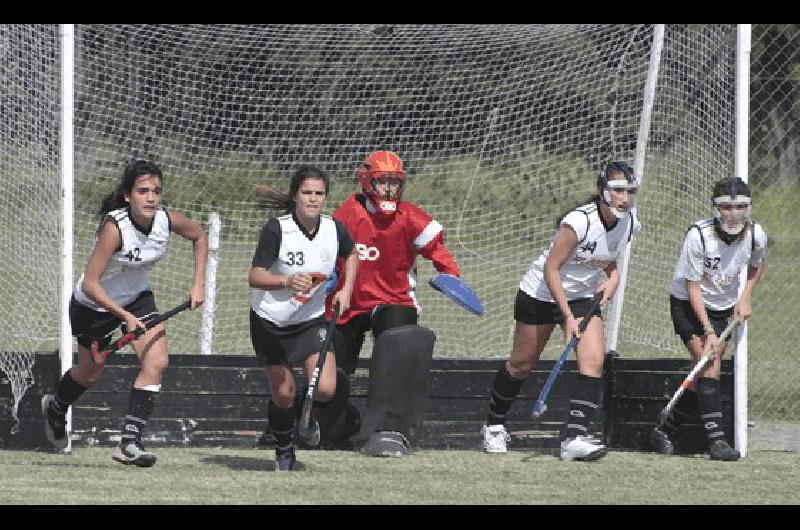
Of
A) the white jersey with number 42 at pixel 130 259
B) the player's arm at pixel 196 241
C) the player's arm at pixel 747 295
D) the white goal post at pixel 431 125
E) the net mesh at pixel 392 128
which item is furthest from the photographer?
the white goal post at pixel 431 125

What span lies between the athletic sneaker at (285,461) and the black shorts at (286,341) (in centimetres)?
41

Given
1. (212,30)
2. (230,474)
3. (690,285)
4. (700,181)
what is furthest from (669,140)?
(230,474)

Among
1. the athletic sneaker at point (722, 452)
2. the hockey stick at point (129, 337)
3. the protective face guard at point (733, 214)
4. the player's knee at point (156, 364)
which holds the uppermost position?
the protective face guard at point (733, 214)

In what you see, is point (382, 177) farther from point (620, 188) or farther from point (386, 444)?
point (386, 444)

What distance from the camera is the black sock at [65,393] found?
7379mm

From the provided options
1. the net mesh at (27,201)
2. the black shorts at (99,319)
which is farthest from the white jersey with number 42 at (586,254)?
the net mesh at (27,201)

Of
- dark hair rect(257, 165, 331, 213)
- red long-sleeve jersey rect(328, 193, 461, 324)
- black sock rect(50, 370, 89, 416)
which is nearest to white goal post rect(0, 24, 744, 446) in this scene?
black sock rect(50, 370, 89, 416)

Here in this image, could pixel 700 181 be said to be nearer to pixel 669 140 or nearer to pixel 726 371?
pixel 669 140

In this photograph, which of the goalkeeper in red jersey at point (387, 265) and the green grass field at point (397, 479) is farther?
the goalkeeper in red jersey at point (387, 265)

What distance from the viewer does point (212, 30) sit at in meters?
8.97

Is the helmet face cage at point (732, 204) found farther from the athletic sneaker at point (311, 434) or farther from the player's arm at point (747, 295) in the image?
the athletic sneaker at point (311, 434)

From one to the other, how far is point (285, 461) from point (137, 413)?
0.70m

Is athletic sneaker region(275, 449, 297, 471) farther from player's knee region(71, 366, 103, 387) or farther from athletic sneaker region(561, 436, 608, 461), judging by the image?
athletic sneaker region(561, 436, 608, 461)

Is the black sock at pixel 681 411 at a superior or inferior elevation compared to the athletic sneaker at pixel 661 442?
superior
